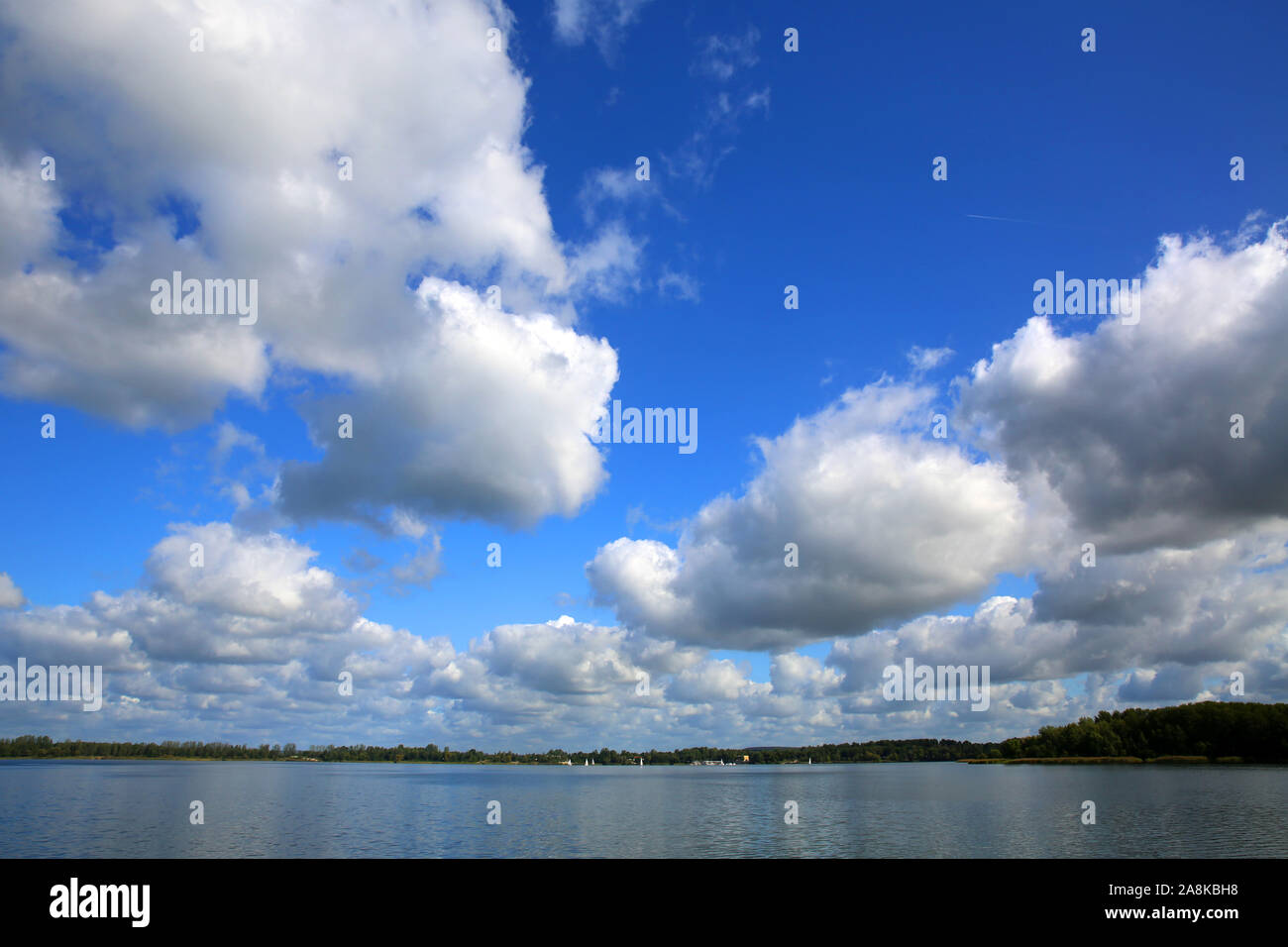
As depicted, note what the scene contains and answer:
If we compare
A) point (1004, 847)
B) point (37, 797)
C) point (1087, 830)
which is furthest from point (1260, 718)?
point (37, 797)

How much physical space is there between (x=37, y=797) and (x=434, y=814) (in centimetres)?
8106

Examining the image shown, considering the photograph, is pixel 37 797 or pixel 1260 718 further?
pixel 1260 718

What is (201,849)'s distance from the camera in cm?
6397
